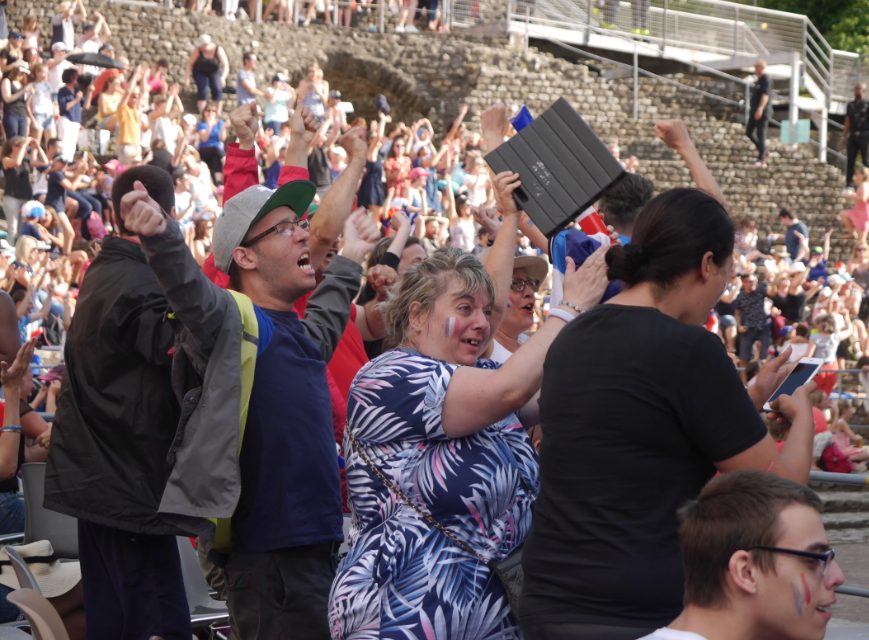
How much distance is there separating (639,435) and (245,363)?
1162mm

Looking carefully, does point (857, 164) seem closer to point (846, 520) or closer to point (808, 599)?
point (846, 520)

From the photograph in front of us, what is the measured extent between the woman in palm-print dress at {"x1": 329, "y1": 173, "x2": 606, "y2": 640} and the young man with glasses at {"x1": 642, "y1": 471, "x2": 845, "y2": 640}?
0.83 meters

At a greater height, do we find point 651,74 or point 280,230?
point 280,230

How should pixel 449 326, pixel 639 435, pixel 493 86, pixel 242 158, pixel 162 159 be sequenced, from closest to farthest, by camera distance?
pixel 639 435, pixel 449 326, pixel 242 158, pixel 162 159, pixel 493 86

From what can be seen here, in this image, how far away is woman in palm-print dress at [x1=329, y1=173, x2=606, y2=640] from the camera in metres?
3.12

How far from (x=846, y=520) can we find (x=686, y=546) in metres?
8.84

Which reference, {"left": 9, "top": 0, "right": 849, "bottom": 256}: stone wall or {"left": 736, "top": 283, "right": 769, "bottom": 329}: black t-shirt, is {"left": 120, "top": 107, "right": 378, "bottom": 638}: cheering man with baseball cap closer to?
{"left": 736, "top": 283, "right": 769, "bottom": 329}: black t-shirt

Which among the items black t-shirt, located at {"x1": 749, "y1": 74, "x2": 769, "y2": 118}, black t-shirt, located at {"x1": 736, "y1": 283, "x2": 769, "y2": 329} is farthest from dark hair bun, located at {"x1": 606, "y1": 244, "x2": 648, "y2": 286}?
black t-shirt, located at {"x1": 749, "y1": 74, "x2": 769, "y2": 118}

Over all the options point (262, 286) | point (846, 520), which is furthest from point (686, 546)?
point (846, 520)

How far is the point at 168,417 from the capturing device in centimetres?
402

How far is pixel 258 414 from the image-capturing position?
359cm

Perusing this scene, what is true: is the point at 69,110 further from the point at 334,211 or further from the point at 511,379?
the point at 511,379

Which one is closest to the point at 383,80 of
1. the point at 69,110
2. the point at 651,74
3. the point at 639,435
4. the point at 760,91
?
the point at 651,74

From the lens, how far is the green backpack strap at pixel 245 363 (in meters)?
3.51
